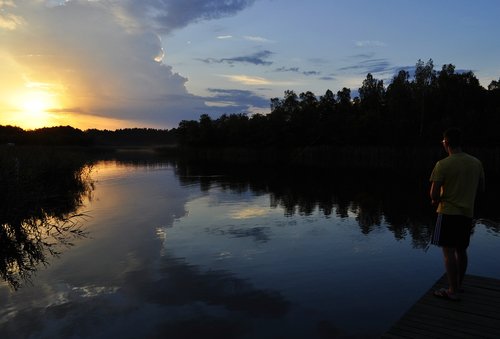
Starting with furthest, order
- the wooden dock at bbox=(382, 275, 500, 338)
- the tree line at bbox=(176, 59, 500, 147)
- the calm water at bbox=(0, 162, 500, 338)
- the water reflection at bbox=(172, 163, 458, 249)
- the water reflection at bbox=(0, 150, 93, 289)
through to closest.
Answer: the tree line at bbox=(176, 59, 500, 147) < the water reflection at bbox=(172, 163, 458, 249) < the water reflection at bbox=(0, 150, 93, 289) < the calm water at bbox=(0, 162, 500, 338) < the wooden dock at bbox=(382, 275, 500, 338)

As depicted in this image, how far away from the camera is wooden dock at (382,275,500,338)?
18.5 ft

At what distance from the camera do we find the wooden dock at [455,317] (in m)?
5.62

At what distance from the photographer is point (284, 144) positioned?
281 ft

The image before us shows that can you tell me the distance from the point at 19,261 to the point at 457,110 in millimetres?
72476

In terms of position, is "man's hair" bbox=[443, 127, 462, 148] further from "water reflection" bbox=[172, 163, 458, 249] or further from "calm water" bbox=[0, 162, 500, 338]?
"water reflection" bbox=[172, 163, 458, 249]

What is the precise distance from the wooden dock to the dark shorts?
936 millimetres

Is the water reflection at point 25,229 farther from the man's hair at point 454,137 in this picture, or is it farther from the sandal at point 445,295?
the man's hair at point 454,137

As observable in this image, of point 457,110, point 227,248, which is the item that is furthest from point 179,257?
point 457,110

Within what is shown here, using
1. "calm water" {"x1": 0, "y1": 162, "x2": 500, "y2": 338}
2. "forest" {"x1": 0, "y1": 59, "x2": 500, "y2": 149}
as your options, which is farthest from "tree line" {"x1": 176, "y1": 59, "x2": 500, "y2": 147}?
"calm water" {"x1": 0, "y1": 162, "x2": 500, "y2": 338}

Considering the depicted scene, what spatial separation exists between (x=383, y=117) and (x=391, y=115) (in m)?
1.65

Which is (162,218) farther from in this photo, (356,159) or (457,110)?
(457,110)

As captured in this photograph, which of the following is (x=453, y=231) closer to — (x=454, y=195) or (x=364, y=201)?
(x=454, y=195)

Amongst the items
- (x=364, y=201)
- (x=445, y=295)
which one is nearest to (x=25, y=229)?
(x=445, y=295)

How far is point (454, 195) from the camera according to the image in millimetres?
6371
